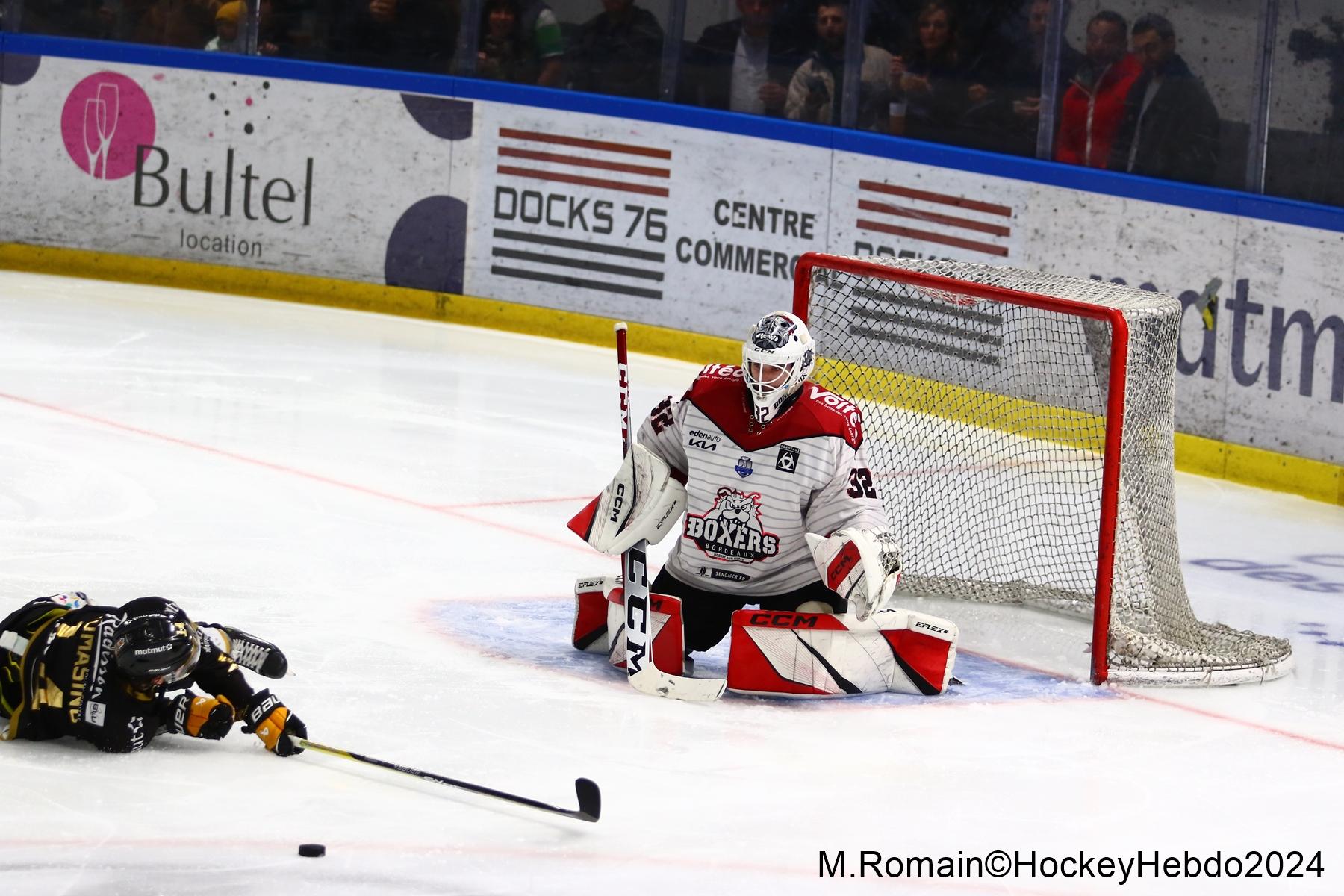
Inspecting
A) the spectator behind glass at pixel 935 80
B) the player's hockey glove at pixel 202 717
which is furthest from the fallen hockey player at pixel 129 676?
the spectator behind glass at pixel 935 80

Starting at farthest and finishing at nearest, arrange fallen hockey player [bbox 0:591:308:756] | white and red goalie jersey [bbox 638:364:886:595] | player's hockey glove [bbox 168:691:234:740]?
1. white and red goalie jersey [bbox 638:364:886:595]
2. player's hockey glove [bbox 168:691:234:740]
3. fallen hockey player [bbox 0:591:308:756]

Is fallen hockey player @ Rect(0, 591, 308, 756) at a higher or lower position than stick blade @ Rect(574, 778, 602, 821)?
higher

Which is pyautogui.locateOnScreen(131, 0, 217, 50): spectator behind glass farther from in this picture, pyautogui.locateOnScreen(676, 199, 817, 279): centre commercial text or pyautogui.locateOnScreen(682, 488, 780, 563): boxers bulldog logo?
pyautogui.locateOnScreen(682, 488, 780, 563): boxers bulldog logo

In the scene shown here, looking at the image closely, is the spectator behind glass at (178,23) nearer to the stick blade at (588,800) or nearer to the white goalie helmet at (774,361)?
the white goalie helmet at (774,361)

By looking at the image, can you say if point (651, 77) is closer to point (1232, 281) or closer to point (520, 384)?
point (520, 384)

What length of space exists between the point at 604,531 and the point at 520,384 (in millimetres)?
4628

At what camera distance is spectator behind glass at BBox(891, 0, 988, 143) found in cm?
1052

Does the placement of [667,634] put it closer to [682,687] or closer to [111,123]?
[682,687]

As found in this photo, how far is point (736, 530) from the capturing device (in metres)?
6.01

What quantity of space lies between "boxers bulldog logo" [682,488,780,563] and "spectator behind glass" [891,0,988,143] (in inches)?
196

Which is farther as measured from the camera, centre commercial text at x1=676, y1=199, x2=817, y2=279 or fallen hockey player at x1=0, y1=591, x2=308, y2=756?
centre commercial text at x1=676, y1=199, x2=817, y2=279

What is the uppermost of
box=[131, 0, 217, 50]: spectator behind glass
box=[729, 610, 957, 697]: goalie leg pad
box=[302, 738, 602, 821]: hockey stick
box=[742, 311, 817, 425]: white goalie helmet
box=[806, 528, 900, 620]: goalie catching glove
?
box=[131, 0, 217, 50]: spectator behind glass

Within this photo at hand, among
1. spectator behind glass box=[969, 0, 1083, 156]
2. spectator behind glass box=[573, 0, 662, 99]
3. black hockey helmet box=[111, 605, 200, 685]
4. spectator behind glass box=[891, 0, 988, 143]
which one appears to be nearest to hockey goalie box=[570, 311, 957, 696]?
black hockey helmet box=[111, 605, 200, 685]

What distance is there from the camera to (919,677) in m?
6.04
